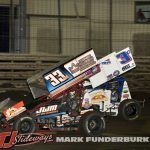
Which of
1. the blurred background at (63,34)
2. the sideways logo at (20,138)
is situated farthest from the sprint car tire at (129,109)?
the blurred background at (63,34)

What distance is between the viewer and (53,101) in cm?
996

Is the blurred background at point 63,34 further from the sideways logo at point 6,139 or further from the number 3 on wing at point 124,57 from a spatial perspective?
the sideways logo at point 6,139

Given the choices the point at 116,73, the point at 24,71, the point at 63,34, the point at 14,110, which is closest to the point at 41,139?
the point at 14,110

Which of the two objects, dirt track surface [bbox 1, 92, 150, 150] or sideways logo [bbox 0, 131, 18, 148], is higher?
sideways logo [bbox 0, 131, 18, 148]

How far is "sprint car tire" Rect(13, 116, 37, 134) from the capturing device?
950cm

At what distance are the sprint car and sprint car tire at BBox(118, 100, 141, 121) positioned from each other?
0.33 metres

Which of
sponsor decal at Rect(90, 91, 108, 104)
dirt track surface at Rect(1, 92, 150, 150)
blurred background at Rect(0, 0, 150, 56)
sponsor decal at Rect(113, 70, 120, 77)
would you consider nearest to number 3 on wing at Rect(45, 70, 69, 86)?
sponsor decal at Rect(90, 91, 108, 104)

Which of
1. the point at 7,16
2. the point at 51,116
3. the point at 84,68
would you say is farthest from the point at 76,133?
the point at 7,16

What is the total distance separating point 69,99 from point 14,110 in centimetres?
102

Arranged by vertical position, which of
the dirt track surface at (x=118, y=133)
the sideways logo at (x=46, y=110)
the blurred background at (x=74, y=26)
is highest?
the blurred background at (x=74, y=26)

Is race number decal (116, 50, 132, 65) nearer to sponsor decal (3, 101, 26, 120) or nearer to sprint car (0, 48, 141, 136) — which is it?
sprint car (0, 48, 141, 136)

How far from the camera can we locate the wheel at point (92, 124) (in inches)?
384

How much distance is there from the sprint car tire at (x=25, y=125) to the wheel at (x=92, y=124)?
2.70ft

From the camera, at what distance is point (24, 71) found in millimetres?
16594
